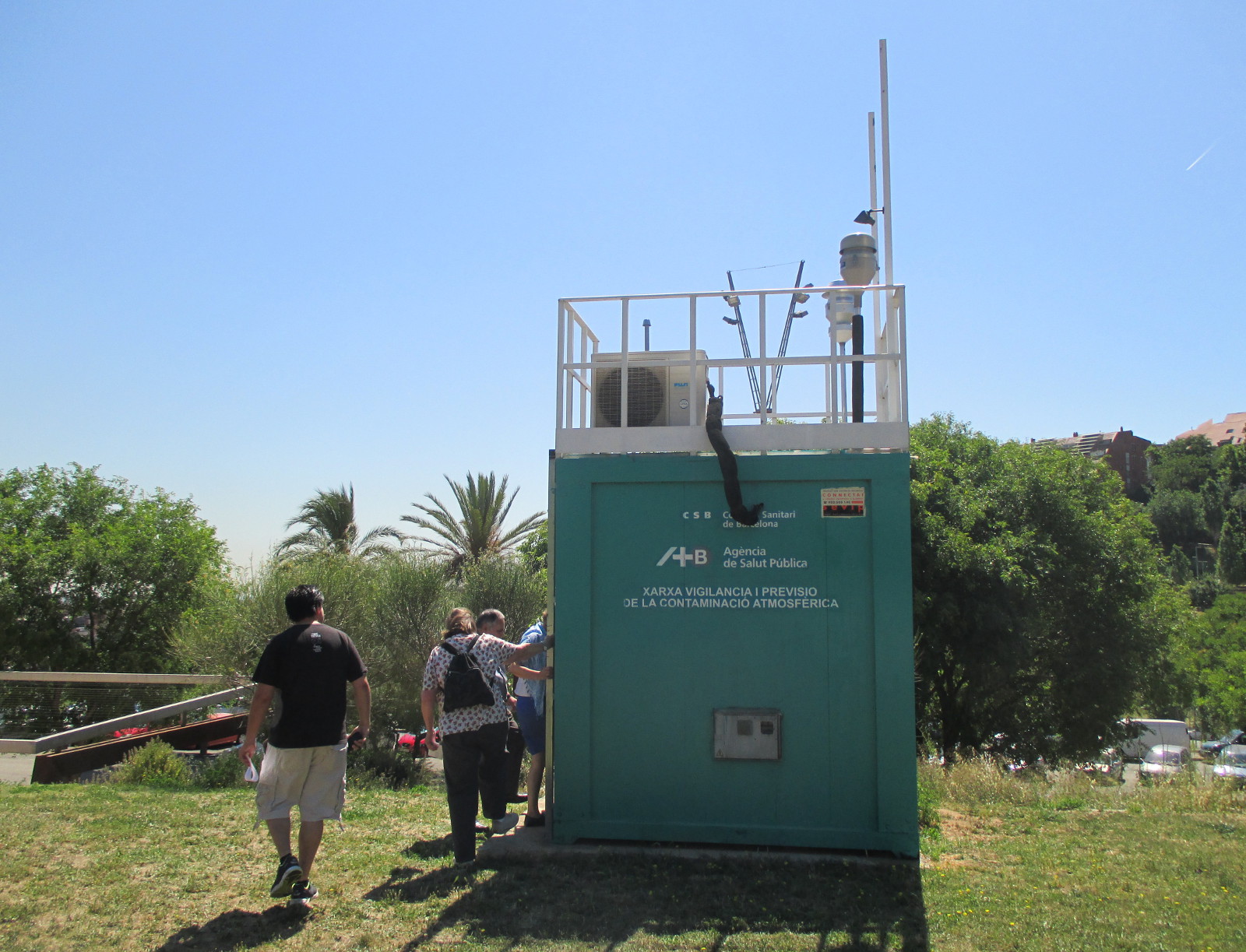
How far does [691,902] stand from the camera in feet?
16.0

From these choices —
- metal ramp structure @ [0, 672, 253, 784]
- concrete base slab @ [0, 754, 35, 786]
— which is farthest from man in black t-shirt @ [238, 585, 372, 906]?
concrete base slab @ [0, 754, 35, 786]

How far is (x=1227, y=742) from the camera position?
41.3 metres

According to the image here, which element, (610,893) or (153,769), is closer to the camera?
(610,893)

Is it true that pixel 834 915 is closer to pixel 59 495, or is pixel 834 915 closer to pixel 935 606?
pixel 935 606

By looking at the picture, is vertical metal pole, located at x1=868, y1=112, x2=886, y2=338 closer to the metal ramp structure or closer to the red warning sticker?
the red warning sticker

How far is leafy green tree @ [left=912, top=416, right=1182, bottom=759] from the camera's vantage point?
18578 millimetres

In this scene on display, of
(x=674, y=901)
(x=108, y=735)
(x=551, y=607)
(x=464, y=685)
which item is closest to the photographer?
(x=674, y=901)

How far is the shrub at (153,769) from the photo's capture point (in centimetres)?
1019

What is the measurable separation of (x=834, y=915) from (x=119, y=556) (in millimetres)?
31465

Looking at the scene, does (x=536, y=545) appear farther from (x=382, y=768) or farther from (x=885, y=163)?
(x=885, y=163)

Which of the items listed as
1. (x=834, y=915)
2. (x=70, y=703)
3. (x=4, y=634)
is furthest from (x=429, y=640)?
(x=4, y=634)

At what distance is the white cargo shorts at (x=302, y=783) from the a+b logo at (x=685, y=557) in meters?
2.43

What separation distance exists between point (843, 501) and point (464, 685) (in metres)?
2.74

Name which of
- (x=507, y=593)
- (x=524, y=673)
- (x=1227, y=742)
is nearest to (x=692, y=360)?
(x=524, y=673)
